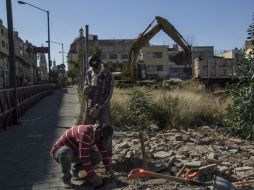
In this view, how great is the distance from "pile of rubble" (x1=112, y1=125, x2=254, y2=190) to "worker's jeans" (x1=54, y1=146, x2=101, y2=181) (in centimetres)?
46

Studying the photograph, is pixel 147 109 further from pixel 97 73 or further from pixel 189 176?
pixel 189 176

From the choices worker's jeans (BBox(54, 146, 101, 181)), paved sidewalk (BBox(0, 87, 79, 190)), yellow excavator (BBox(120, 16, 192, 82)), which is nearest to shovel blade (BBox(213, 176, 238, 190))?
worker's jeans (BBox(54, 146, 101, 181))

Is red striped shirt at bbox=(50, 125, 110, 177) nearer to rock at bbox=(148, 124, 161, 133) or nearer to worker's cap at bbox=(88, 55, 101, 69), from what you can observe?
worker's cap at bbox=(88, 55, 101, 69)

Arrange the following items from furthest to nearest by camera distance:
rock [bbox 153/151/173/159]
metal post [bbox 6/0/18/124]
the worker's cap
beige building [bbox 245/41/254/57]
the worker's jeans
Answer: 1. metal post [bbox 6/0/18/124]
2. beige building [bbox 245/41/254/57]
3. rock [bbox 153/151/173/159]
4. the worker's cap
5. the worker's jeans

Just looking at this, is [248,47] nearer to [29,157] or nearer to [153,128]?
[153,128]

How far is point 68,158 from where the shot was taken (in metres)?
6.37

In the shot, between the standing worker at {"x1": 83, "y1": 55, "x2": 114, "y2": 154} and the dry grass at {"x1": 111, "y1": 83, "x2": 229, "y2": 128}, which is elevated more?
the standing worker at {"x1": 83, "y1": 55, "x2": 114, "y2": 154}

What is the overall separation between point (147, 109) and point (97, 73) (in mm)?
5124

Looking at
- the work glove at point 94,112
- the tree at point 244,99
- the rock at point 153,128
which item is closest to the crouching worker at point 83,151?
the work glove at point 94,112

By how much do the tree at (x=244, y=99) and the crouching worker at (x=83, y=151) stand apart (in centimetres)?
383

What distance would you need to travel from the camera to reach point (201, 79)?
1371 inches

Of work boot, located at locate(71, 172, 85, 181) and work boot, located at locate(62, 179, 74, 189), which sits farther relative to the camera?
work boot, located at locate(71, 172, 85, 181)

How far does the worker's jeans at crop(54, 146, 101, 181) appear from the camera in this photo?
20.9 ft

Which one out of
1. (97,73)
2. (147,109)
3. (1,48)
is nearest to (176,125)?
(147,109)
